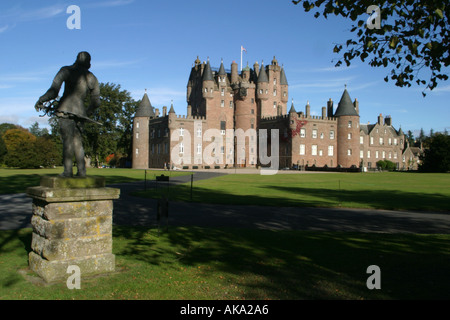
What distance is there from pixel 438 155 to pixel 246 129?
126 feet

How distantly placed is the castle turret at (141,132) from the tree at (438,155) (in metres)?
58.3

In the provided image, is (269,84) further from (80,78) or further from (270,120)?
(80,78)

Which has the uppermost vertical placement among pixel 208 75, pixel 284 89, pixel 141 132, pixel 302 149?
pixel 208 75

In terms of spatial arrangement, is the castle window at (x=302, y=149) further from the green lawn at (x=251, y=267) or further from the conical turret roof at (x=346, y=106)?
the green lawn at (x=251, y=267)

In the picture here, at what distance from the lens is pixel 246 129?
265 feet

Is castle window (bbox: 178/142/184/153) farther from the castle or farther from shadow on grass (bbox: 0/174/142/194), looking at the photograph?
shadow on grass (bbox: 0/174/142/194)

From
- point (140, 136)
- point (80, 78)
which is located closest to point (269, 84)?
point (140, 136)

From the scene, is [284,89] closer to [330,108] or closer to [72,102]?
[330,108]

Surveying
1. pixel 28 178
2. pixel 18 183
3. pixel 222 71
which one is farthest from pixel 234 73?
pixel 18 183

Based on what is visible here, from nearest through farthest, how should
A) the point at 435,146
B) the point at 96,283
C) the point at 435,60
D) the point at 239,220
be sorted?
the point at 96,283, the point at 435,60, the point at 239,220, the point at 435,146

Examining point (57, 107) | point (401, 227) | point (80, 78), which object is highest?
point (80, 78)

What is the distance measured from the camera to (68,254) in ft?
20.1

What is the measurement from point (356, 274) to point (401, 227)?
6.02 m

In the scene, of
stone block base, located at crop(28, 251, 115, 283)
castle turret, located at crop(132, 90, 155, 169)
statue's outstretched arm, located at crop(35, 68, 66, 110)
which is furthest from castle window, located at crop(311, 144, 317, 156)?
statue's outstretched arm, located at crop(35, 68, 66, 110)
